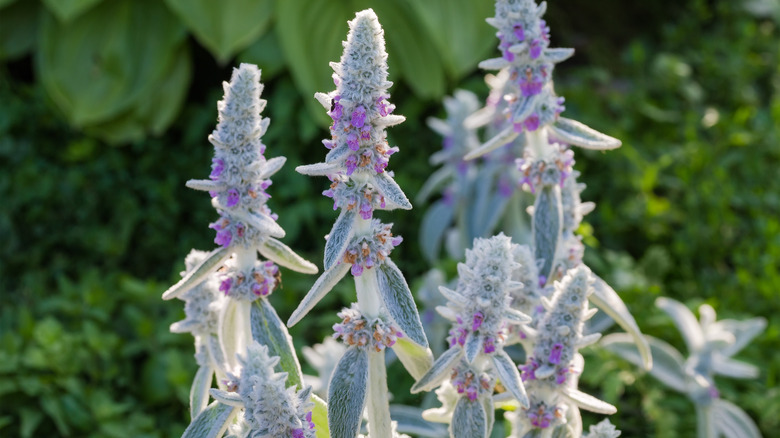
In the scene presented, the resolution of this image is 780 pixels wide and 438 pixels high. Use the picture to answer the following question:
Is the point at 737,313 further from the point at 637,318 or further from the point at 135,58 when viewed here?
the point at 135,58

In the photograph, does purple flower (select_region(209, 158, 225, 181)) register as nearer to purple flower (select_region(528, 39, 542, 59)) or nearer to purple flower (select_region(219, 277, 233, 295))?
purple flower (select_region(219, 277, 233, 295))

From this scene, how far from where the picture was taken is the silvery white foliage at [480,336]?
1.22 m

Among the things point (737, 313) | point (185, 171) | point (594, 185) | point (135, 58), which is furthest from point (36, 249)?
point (737, 313)

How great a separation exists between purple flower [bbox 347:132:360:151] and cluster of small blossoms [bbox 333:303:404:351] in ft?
0.85

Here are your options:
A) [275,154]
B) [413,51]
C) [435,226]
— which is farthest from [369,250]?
[413,51]

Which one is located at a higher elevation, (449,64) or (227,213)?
(449,64)

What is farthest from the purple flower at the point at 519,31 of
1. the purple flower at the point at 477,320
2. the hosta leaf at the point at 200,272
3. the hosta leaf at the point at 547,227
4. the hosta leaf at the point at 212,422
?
the hosta leaf at the point at 212,422

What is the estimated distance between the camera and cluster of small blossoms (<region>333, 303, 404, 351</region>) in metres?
1.25

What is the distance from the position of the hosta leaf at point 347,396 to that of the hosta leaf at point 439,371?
0.09m

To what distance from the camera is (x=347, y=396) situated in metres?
1.24

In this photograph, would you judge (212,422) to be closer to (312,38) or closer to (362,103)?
(362,103)

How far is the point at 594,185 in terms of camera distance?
3809 mm

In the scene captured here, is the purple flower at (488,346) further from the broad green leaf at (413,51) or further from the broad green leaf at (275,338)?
the broad green leaf at (413,51)

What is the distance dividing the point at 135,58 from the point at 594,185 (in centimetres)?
216
